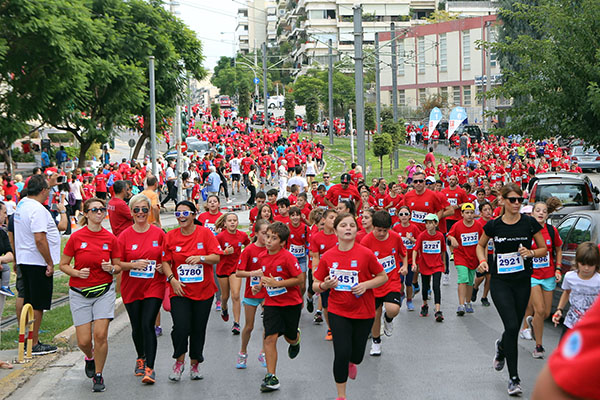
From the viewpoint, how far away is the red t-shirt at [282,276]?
812 centimetres

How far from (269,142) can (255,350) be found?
4069cm

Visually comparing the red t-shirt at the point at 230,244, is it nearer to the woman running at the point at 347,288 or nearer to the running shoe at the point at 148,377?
the running shoe at the point at 148,377

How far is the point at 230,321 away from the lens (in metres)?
12.0

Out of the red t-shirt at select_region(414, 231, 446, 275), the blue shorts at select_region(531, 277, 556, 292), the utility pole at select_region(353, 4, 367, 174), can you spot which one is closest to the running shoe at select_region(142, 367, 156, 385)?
the blue shorts at select_region(531, 277, 556, 292)

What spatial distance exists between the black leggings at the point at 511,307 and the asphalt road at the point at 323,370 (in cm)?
40

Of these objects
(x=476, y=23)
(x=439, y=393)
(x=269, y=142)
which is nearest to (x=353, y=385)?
(x=439, y=393)

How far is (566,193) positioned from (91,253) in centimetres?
1287

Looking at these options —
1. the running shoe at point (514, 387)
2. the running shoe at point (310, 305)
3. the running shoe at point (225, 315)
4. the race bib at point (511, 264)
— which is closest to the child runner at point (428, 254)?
the running shoe at point (310, 305)

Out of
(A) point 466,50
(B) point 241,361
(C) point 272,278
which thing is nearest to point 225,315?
(B) point 241,361

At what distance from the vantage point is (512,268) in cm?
786

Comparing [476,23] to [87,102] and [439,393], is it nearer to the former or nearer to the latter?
[87,102]

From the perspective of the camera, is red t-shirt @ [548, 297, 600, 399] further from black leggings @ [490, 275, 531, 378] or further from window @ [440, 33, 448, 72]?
window @ [440, 33, 448, 72]

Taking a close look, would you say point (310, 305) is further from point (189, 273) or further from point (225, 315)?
point (189, 273)

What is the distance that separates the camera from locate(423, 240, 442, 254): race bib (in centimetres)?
1196
